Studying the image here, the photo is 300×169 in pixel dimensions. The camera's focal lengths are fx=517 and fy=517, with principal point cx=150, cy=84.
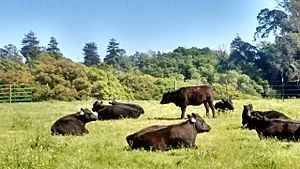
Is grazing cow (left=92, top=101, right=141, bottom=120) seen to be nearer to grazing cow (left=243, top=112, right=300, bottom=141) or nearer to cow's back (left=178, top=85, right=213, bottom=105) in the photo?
cow's back (left=178, top=85, right=213, bottom=105)

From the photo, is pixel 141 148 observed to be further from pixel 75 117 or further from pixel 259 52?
pixel 259 52

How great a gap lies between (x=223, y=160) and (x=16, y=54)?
251 feet

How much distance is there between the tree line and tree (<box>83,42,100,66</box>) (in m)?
4.10

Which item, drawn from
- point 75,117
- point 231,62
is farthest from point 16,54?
point 75,117

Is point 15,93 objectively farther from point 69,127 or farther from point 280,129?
point 280,129

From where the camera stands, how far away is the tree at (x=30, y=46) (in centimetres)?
7794

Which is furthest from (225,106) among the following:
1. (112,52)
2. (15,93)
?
(112,52)

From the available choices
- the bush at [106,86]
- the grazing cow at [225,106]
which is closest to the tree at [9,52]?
the bush at [106,86]

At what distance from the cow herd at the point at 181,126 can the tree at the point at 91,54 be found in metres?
62.9

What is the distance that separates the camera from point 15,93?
1555 inches

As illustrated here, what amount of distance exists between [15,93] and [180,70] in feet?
81.8

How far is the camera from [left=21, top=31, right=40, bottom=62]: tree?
256 ft

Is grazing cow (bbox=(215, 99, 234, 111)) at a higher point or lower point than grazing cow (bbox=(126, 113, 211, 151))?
higher

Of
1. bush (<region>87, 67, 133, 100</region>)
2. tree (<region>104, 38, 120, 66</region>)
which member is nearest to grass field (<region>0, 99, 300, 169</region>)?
bush (<region>87, 67, 133, 100</region>)
